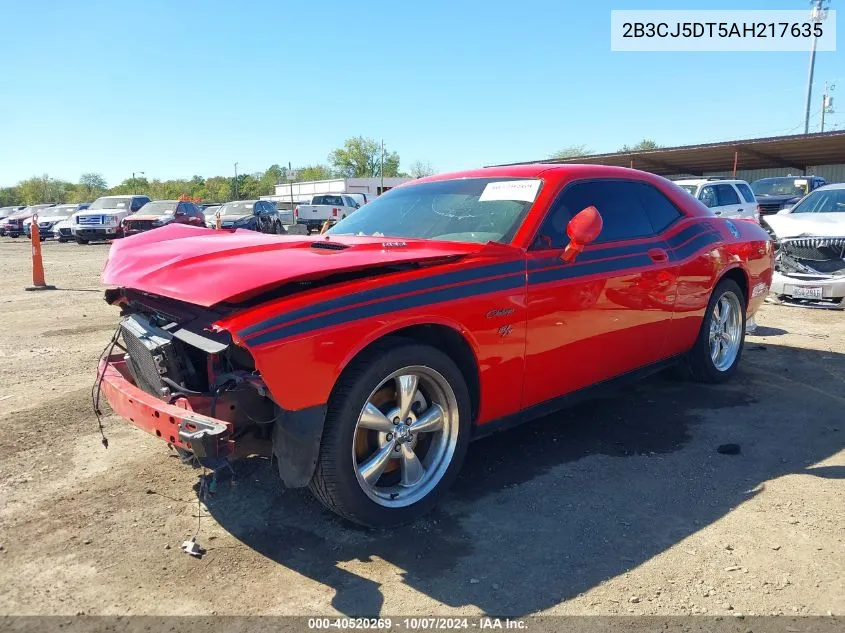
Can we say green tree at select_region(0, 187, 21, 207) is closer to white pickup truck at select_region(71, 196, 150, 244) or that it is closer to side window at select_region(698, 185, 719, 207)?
white pickup truck at select_region(71, 196, 150, 244)

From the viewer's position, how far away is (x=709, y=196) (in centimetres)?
1412

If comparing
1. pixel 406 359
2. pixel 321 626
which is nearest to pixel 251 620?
pixel 321 626

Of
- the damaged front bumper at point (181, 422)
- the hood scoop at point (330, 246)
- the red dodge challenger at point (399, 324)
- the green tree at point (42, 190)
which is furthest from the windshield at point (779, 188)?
the green tree at point (42, 190)

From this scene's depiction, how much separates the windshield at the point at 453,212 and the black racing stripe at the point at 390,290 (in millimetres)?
291

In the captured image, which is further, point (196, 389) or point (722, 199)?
point (722, 199)

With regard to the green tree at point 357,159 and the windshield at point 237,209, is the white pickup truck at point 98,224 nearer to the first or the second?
the windshield at point 237,209

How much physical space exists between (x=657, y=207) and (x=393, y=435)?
104 inches

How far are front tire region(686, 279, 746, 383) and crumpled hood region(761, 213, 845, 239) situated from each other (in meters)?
3.85

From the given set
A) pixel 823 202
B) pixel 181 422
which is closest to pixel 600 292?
pixel 181 422

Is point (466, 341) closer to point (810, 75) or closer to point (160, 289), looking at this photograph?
point (160, 289)

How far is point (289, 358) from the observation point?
7.95 feet

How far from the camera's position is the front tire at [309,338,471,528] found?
264 centimetres

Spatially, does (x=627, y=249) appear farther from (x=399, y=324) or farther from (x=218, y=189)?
(x=218, y=189)

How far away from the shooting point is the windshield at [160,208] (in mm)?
20245
